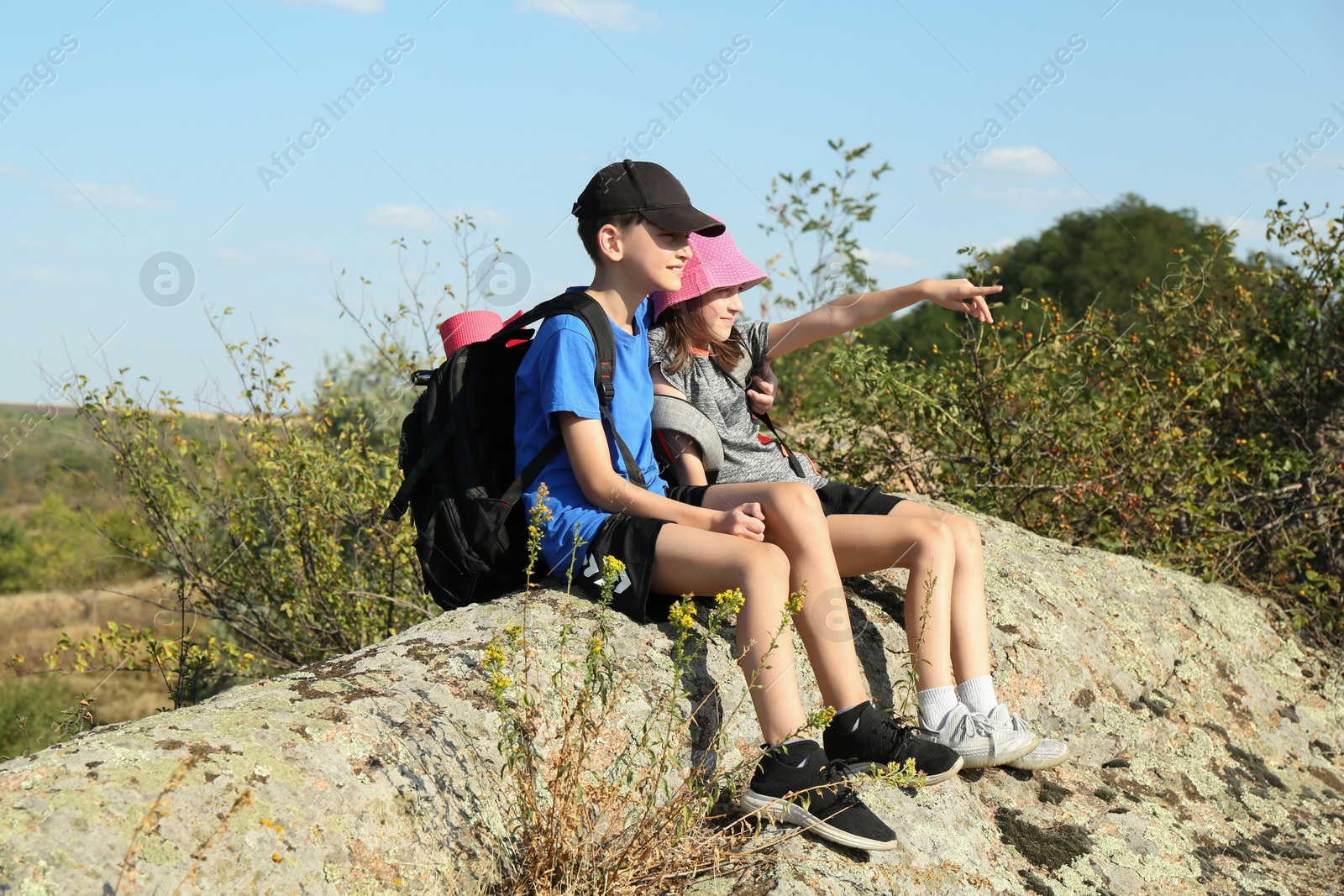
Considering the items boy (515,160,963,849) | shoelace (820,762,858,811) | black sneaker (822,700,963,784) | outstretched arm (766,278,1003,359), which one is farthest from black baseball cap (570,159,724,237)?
shoelace (820,762,858,811)

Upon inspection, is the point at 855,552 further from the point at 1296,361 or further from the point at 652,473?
the point at 1296,361

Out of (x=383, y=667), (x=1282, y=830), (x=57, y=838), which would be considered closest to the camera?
(x=57, y=838)

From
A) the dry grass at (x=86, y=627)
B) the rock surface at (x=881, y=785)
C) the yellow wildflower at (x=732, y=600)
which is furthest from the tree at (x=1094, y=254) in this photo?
the yellow wildflower at (x=732, y=600)

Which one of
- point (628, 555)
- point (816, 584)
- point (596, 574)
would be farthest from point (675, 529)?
point (816, 584)

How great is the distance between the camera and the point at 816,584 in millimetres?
2832

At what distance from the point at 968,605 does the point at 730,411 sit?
1.08 meters

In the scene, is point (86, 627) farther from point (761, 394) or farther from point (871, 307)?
point (871, 307)

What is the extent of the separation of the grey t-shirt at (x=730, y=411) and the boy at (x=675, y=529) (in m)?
0.32

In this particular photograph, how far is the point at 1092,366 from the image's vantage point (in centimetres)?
562

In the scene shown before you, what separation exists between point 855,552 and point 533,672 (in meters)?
1.22

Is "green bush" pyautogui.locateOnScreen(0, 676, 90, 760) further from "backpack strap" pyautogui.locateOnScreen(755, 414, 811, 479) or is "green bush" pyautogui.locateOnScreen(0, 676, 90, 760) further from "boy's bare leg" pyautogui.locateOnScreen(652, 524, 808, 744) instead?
"boy's bare leg" pyautogui.locateOnScreen(652, 524, 808, 744)

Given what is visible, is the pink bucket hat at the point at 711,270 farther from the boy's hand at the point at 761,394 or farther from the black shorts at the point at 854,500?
the black shorts at the point at 854,500

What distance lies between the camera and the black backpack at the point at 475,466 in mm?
2955

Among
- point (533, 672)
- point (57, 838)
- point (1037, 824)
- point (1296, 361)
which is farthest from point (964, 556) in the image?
point (1296, 361)
